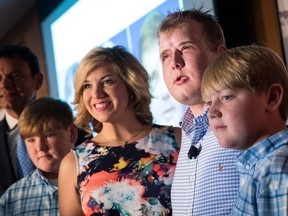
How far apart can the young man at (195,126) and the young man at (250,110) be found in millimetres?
118

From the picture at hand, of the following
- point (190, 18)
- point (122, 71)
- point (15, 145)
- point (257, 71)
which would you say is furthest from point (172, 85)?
point (15, 145)

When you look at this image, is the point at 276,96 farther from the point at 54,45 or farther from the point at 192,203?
the point at 54,45

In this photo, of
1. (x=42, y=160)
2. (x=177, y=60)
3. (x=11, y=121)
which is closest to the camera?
(x=177, y=60)

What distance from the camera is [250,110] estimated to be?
1067 millimetres

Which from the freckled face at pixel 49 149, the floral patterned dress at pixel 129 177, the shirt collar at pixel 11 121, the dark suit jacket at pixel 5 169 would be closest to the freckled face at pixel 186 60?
the floral patterned dress at pixel 129 177

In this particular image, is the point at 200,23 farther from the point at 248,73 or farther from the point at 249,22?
the point at 249,22

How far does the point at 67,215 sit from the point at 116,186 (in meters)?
0.20

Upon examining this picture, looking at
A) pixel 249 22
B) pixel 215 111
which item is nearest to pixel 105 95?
pixel 215 111

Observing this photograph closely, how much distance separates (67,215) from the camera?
1653 mm

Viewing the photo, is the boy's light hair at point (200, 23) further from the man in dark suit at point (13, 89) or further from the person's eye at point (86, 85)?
the man in dark suit at point (13, 89)

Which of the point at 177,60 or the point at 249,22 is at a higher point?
the point at 249,22

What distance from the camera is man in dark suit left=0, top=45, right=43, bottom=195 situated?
7.98ft

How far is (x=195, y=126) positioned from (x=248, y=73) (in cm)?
32

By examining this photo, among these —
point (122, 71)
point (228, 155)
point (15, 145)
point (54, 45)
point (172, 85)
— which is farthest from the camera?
point (54, 45)
